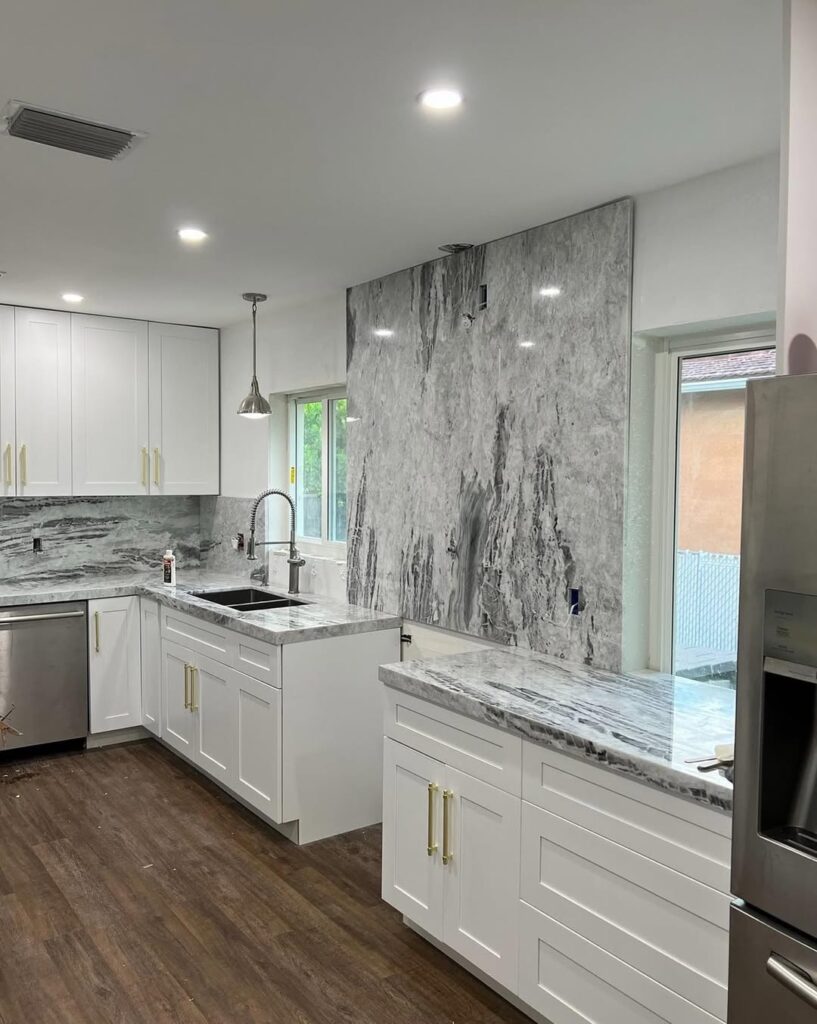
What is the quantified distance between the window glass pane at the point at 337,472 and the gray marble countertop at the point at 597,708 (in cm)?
162

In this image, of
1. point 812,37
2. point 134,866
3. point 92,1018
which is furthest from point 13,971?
point 812,37

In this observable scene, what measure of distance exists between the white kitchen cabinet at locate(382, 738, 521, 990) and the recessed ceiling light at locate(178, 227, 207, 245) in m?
1.92

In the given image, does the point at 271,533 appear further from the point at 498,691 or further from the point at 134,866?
the point at 498,691

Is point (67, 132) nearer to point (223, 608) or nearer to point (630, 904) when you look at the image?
point (223, 608)

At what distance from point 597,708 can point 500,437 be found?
1196 millimetres

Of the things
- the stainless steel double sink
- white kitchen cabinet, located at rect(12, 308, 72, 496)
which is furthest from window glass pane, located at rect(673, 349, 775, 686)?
white kitchen cabinet, located at rect(12, 308, 72, 496)

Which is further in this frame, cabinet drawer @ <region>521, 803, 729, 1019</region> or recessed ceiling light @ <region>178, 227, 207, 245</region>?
recessed ceiling light @ <region>178, 227, 207, 245</region>

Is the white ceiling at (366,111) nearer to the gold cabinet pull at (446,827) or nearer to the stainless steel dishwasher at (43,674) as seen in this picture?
the gold cabinet pull at (446,827)

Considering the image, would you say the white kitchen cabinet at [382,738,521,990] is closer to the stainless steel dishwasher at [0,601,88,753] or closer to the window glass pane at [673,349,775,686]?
the window glass pane at [673,349,775,686]

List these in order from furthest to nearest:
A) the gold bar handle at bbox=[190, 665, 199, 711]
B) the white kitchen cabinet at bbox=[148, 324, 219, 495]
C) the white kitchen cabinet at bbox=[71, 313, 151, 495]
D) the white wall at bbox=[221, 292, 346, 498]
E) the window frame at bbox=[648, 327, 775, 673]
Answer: the white kitchen cabinet at bbox=[148, 324, 219, 495]
the white kitchen cabinet at bbox=[71, 313, 151, 495]
the white wall at bbox=[221, 292, 346, 498]
the gold bar handle at bbox=[190, 665, 199, 711]
the window frame at bbox=[648, 327, 775, 673]

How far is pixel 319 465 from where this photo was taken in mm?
4574

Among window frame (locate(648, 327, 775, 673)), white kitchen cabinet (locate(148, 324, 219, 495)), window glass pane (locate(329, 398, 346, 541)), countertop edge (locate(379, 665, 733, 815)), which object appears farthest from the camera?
white kitchen cabinet (locate(148, 324, 219, 495))

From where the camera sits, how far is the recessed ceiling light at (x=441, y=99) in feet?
6.35

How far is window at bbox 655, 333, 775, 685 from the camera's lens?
2592 millimetres
